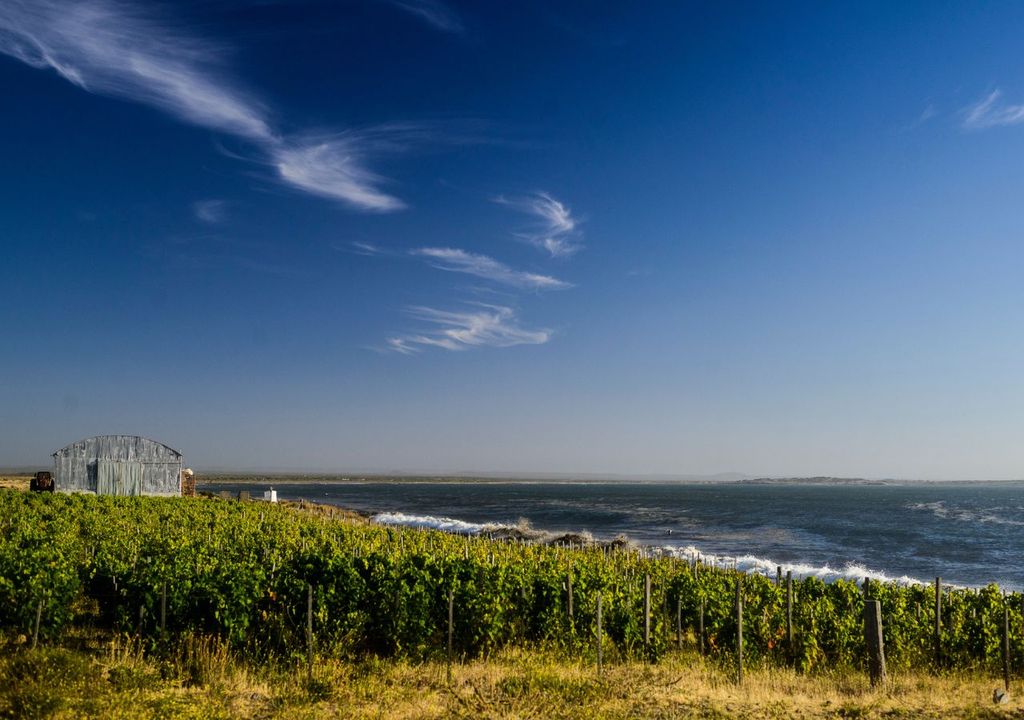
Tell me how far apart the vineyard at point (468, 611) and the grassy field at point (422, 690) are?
733 mm

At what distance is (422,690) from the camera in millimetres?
13883

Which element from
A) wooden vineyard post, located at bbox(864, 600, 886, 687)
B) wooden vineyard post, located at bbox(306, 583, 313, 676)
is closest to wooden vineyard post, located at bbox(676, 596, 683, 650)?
wooden vineyard post, located at bbox(864, 600, 886, 687)

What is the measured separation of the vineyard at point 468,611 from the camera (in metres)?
15.7

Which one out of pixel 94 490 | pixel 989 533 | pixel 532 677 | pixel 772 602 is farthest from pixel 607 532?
pixel 532 677

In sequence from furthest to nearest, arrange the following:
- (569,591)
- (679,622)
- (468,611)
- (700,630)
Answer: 1. (700,630)
2. (679,622)
3. (569,591)
4. (468,611)

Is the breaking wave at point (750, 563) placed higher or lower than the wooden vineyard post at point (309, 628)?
lower

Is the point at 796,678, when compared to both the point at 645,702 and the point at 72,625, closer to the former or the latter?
the point at 645,702

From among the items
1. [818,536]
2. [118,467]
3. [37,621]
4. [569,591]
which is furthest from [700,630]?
[818,536]

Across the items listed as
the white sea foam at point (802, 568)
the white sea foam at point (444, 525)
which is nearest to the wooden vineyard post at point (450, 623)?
the white sea foam at point (802, 568)

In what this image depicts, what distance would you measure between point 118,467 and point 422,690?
55.8 metres

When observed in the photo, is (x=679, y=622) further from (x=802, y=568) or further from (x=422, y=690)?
(x=802, y=568)

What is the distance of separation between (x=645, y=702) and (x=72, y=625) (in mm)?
14050

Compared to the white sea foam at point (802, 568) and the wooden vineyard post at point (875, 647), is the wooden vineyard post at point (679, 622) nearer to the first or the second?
the wooden vineyard post at point (875, 647)

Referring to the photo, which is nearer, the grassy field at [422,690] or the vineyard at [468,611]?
the grassy field at [422,690]
